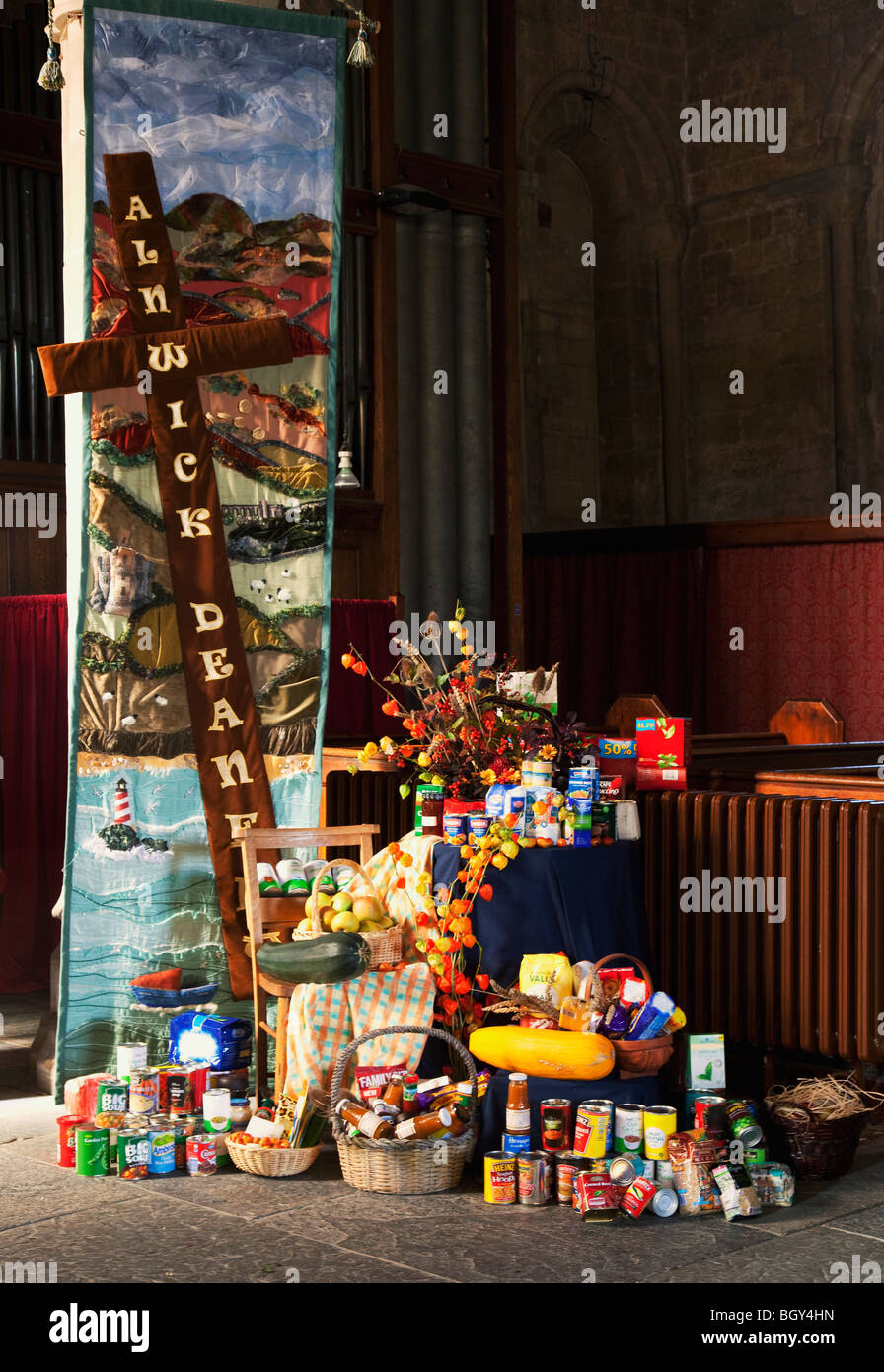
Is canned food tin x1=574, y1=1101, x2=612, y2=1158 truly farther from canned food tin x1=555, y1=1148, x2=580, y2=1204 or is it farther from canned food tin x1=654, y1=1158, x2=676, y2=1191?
canned food tin x1=654, y1=1158, x2=676, y2=1191

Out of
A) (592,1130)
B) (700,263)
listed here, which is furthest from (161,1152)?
(700,263)

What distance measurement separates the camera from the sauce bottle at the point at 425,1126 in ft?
14.1

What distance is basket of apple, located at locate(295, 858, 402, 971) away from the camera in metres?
4.72

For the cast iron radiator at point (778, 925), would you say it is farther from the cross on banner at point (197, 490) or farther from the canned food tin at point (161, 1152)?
the canned food tin at point (161, 1152)

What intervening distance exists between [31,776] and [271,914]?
280cm

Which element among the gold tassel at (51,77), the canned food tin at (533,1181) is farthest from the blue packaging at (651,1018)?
the gold tassel at (51,77)

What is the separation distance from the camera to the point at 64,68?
17.4 ft

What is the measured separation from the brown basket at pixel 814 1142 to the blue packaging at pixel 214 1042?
1622mm

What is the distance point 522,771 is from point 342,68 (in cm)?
263

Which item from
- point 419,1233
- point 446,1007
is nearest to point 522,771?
point 446,1007

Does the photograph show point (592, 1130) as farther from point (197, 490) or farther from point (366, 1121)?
point (197, 490)

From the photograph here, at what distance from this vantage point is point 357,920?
475cm

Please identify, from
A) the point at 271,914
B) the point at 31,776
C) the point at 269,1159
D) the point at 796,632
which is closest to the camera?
the point at 269,1159
